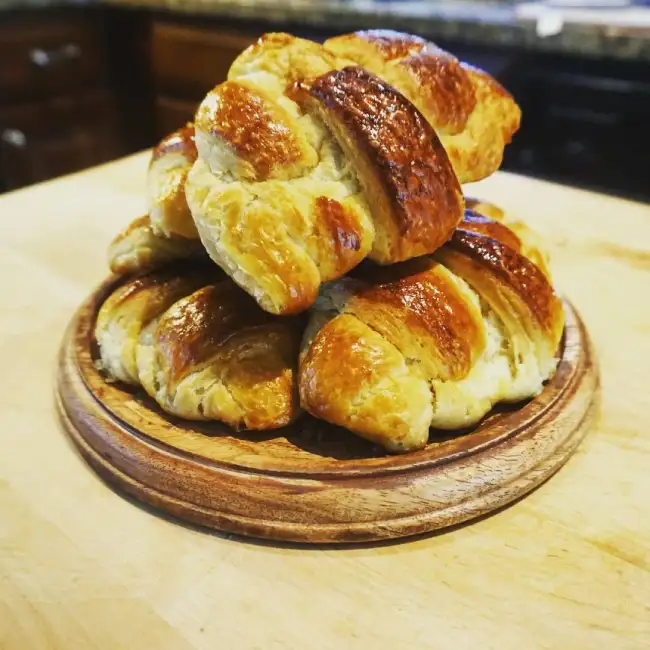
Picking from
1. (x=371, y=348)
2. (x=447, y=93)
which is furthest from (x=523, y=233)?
(x=371, y=348)

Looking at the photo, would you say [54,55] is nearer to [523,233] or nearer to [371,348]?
[523,233]

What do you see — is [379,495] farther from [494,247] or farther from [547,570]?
[494,247]

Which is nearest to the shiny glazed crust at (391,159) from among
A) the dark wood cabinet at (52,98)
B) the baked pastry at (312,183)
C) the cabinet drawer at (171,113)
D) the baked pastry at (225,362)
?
the baked pastry at (312,183)

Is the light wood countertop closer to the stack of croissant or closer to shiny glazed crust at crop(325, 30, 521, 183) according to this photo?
the stack of croissant

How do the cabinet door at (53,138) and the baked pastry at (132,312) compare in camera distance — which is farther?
the cabinet door at (53,138)

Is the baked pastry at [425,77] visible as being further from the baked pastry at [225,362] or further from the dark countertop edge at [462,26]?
the dark countertop edge at [462,26]

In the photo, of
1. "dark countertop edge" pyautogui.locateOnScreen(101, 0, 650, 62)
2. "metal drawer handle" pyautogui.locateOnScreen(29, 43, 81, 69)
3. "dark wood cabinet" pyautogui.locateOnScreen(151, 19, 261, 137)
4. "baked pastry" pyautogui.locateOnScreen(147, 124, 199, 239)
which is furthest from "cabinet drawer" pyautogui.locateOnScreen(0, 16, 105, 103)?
"baked pastry" pyautogui.locateOnScreen(147, 124, 199, 239)

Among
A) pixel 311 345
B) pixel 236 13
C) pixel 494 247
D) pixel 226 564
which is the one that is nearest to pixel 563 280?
pixel 494 247
